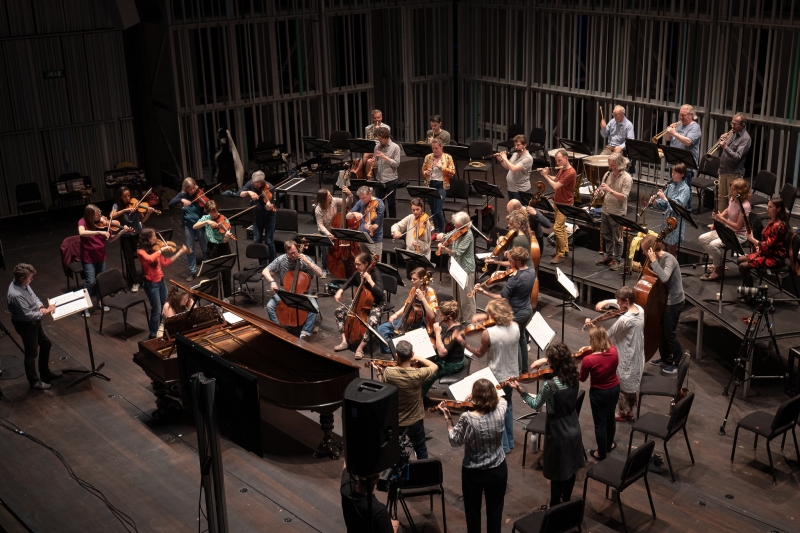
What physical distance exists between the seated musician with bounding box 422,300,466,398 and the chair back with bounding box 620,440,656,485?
6.37 feet

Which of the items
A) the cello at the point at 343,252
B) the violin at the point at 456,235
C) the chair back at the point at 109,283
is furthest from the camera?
the cello at the point at 343,252

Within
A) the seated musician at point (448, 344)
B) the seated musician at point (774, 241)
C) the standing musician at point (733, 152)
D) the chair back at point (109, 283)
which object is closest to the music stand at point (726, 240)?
the seated musician at point (774, 241)

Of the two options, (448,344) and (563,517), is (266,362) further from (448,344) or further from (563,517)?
(563,517)

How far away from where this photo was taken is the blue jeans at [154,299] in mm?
10555

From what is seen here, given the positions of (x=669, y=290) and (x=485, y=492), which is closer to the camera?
(x=485, y=492)

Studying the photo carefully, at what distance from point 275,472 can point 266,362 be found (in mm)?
1065

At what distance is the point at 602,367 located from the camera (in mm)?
7707

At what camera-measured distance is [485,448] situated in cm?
650

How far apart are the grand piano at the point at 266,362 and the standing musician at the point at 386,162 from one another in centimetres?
483

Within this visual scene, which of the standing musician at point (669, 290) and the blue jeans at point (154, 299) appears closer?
the standing musician at point (669, 290)

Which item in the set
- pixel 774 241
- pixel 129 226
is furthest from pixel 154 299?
pixel 774 241

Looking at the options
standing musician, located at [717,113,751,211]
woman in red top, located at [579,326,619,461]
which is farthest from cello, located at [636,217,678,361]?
standing musician, located at [717,113,751,211]

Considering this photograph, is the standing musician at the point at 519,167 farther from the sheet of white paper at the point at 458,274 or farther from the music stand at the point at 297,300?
the music stand at the point at 297,300

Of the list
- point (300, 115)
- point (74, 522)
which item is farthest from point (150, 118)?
point (74, 522)
